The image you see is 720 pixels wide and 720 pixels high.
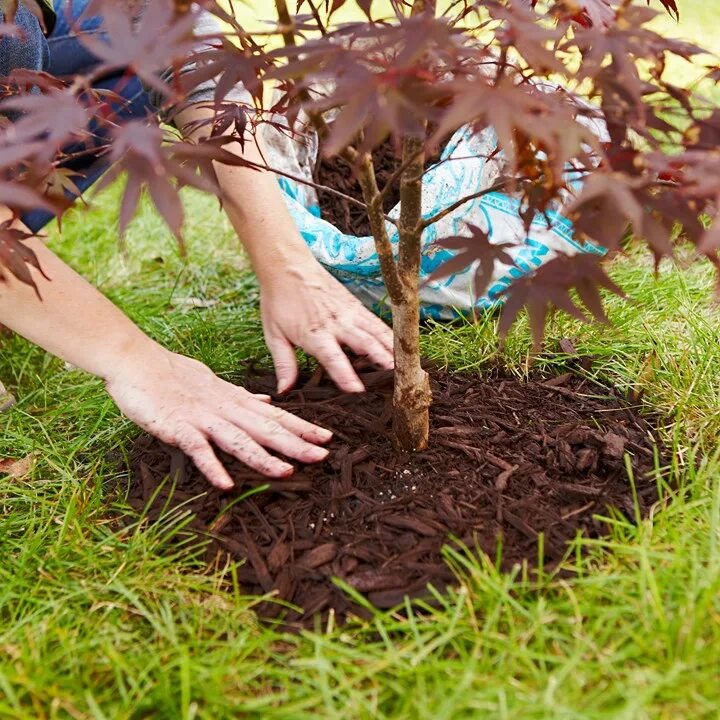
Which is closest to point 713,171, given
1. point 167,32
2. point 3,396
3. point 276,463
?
point 167,32

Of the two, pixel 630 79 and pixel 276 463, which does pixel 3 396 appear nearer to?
pixel 276 463

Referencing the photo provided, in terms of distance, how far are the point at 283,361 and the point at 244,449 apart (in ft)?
1.20

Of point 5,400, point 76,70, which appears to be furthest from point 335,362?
point 76,70

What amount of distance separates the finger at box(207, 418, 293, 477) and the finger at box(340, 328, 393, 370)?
0.37 meters

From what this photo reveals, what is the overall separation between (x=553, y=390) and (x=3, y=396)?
4.54 ft

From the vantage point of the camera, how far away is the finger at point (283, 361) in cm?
178

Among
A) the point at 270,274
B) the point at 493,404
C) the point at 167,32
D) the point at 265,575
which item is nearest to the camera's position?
the point at 167,32

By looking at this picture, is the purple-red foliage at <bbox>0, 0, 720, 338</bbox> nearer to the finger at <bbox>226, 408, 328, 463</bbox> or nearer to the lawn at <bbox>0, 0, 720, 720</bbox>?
the lawn at <bbox>0, 0, 720, 720</bbox>

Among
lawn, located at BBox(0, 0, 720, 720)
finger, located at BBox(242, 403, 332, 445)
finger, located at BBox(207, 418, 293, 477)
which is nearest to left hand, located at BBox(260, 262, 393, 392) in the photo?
finger, located at BBox(242, 403, 332, 445)

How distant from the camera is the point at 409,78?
0.90 metres

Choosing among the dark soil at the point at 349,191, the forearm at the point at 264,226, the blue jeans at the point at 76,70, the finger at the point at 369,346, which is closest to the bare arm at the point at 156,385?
the finger at the point at 369,346

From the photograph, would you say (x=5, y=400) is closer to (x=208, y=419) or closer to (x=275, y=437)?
(x=208, y=419)

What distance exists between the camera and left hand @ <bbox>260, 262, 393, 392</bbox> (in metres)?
1.74

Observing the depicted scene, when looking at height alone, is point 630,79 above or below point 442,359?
above
